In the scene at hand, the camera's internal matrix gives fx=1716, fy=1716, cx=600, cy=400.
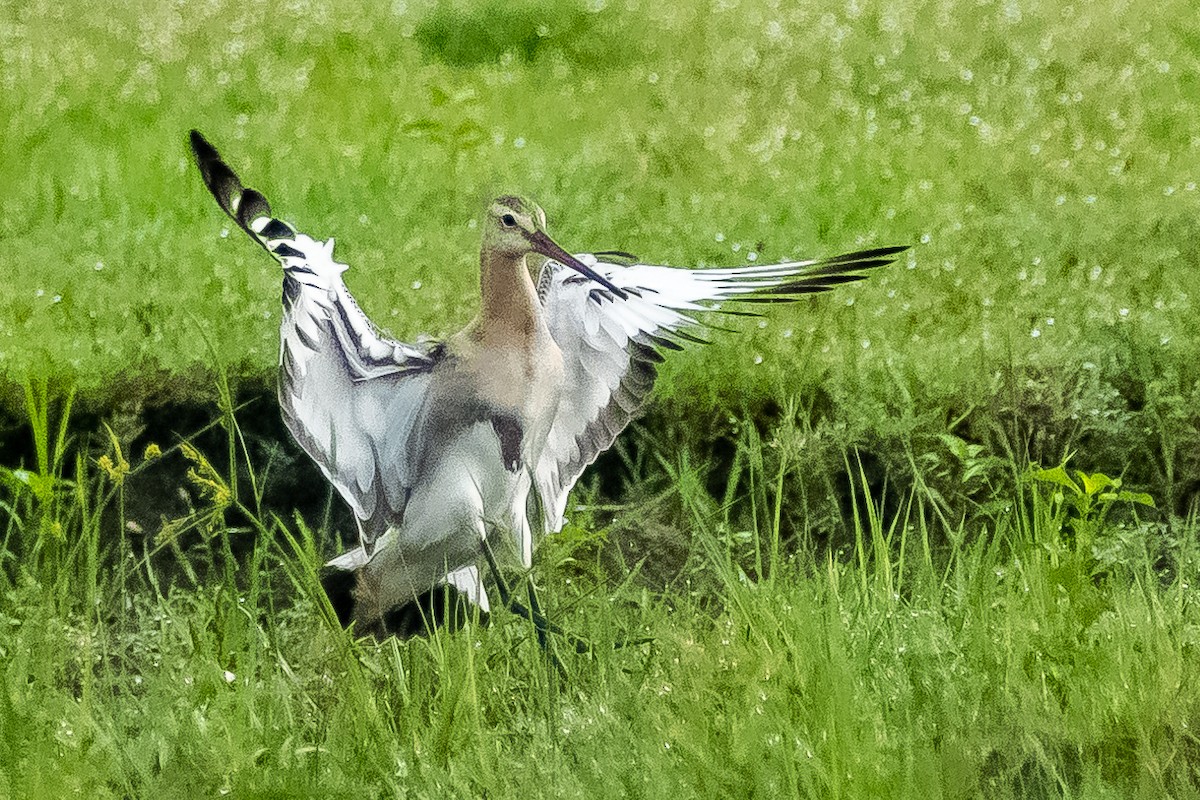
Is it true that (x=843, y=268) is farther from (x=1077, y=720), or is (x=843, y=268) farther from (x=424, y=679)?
(x=424, y=679)

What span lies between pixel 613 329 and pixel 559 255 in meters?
0.16

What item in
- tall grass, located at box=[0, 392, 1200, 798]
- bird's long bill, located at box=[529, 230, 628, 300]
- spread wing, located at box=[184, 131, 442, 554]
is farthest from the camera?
bird's long bill, located at box=[529, 230, 628, 300]

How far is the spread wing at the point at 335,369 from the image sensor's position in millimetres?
2322

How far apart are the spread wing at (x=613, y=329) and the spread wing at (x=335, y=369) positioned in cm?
22

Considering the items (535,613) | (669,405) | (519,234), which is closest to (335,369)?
(519,234)

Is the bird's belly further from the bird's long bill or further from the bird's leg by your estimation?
the bird's long bill

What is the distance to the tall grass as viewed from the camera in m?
2.18

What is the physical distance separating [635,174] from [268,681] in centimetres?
259

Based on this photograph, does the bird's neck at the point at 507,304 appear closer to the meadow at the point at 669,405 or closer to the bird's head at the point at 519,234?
the bird's head at the point at 519,234

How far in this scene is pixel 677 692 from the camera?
7.75ft

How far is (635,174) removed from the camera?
483cm

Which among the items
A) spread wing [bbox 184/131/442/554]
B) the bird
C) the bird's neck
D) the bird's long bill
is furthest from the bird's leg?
the bird's long bill

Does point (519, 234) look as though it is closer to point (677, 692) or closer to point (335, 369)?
point (335, 369)

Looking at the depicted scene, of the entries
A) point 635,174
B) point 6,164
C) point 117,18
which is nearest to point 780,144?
point 635,174
